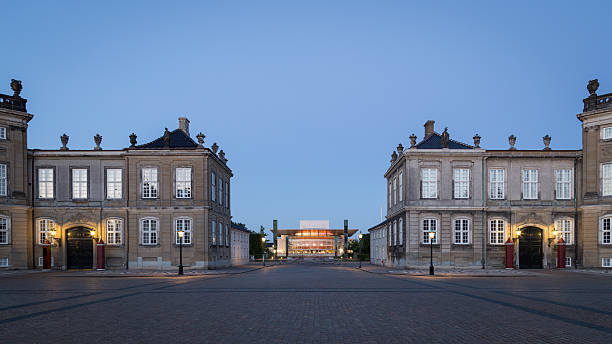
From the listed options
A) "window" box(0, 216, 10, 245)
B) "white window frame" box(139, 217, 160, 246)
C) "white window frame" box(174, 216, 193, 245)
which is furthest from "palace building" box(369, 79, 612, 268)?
"window" box(0, 216, 10, 245)

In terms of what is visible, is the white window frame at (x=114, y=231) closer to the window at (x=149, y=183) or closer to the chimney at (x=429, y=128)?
the window at (x=149, y=183)

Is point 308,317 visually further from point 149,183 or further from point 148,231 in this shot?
point 149,183

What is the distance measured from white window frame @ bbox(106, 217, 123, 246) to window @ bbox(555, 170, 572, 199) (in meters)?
40.3

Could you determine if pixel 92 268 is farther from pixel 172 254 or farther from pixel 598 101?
pixel 598 101

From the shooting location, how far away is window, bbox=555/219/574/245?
43375mm

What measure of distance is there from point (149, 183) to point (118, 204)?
3703 mm

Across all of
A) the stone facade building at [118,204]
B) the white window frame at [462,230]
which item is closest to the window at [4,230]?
the stone facade building at [118,204]

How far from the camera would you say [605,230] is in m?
39.6

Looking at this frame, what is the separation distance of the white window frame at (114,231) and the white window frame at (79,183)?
Result: 134 inches

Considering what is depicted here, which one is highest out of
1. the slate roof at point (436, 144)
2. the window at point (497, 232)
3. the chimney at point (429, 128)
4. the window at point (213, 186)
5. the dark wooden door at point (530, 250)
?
the chimney at point (429, 128)

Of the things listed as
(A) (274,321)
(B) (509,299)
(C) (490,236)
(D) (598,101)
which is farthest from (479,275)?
(A) (274,321)

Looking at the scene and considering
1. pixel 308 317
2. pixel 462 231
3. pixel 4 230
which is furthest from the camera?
pixel 462 231

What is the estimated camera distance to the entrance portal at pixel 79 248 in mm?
43438

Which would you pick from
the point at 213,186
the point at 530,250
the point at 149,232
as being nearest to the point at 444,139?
the point at 530,250
